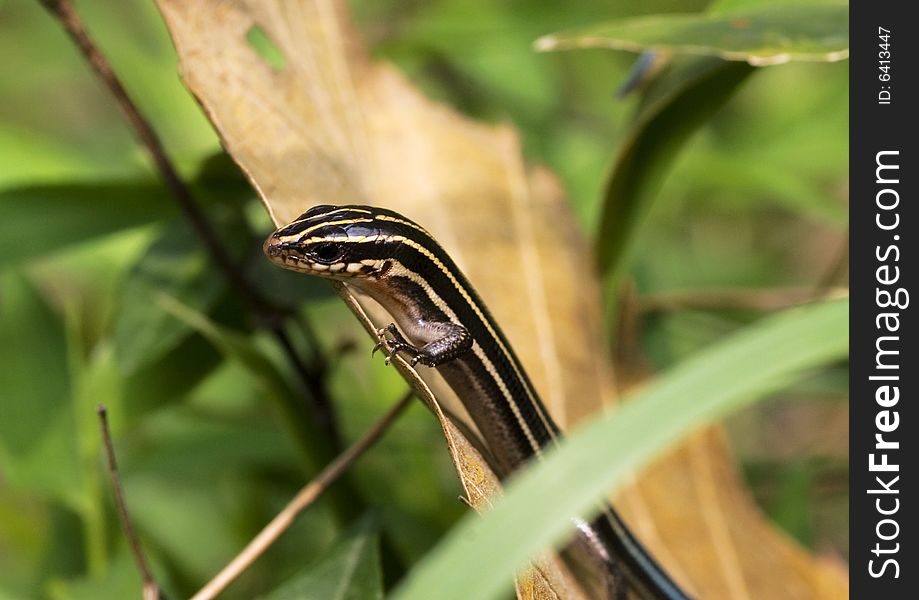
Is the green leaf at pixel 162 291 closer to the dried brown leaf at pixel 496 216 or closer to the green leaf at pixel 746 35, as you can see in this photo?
the dried brown leaf at pixel 496 216

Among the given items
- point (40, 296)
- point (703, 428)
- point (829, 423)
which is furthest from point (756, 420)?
point (40, 296)

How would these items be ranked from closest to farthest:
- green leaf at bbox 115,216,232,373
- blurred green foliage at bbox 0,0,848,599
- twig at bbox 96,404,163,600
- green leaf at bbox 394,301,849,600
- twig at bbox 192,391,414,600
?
green leaf at bbox 394,301,849,600 → twig at bbox 96,404,163,600 → twig at bbox 192,391,414,600 → green leaf at bbox 115,216,232,373 → blurred green foliage at bbox 0,0,848,599

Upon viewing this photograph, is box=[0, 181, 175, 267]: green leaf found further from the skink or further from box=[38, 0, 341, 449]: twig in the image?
the skink

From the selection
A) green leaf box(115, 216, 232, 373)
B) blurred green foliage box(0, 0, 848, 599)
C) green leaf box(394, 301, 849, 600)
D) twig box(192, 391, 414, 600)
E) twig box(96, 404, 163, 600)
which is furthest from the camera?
blurred green foliage box(0, 0, 848, 599)

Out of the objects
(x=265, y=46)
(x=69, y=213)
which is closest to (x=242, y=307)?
(x=69, y=213)

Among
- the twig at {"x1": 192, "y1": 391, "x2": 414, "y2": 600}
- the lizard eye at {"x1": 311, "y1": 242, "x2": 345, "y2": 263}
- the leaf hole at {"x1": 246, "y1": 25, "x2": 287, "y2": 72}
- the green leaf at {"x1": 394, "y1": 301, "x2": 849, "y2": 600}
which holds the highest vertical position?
the leaf hole at {"x1": 246, "y1": 25, "x2": 287, "y2": 72}

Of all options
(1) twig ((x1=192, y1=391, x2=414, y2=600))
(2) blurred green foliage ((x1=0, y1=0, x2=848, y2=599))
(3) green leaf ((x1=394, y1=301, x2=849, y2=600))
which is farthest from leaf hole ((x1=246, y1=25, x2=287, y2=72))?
(3) green leaf ((x1=394, y1=301, x2=849, y2=600))

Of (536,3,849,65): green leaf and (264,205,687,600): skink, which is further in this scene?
(264,205,687,600): skink

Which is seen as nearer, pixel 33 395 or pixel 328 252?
pixel 328 252

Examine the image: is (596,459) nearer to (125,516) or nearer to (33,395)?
(125,516)
